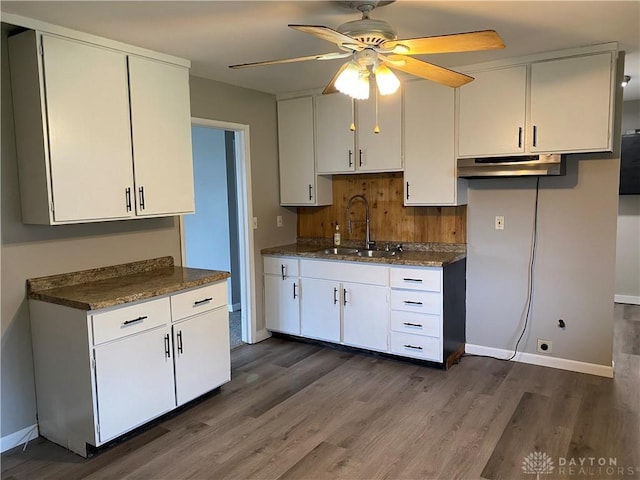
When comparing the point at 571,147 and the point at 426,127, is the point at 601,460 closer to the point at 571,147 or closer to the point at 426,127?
the point at 571,147

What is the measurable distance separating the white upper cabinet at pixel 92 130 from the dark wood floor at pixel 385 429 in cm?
136

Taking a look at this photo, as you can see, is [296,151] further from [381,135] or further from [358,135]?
[381,135]

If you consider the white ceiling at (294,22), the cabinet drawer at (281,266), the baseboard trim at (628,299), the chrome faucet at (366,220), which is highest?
the white ceiling at (294,22)

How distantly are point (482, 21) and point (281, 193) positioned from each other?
2.53 metres

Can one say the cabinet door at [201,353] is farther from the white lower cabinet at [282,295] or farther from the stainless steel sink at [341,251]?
the stainless steel sink at [341,251]

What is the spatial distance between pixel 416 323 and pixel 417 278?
358 mm

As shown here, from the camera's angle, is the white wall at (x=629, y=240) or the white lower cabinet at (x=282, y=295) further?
the white wall at (x=629, y=240)

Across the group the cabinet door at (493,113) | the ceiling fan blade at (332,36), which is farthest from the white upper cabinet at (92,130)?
the cabinet door at (493,113)

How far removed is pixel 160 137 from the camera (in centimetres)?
317

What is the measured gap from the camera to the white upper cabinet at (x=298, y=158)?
14.6 feet

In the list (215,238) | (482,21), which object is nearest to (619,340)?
(482,21)

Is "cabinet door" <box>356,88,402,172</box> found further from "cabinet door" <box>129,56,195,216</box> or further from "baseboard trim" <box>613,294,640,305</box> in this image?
"baseboard trim" <box>613,294,640,305</box>

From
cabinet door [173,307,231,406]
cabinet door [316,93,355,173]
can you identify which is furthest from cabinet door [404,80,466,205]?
cabinet door [173,307,231,406]

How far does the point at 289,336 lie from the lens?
455cm
